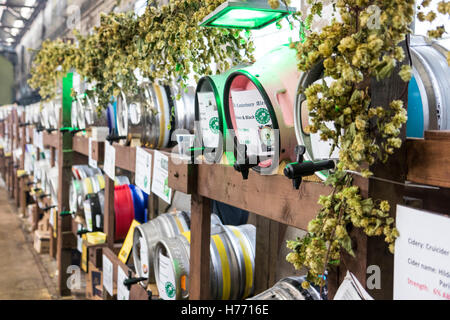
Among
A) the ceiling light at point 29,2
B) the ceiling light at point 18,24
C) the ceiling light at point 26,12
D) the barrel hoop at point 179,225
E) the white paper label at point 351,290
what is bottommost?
the barrel hoop at point 179,225

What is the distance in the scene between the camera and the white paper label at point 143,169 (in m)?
1.77

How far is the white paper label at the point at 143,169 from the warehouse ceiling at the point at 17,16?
146 inches

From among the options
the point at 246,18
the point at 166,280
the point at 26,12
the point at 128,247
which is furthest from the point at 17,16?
the point at 246,18

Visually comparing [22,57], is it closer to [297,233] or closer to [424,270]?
[297,233]

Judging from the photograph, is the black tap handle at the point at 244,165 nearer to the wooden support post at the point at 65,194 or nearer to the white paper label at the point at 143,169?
the white paper label at the point at 143,169

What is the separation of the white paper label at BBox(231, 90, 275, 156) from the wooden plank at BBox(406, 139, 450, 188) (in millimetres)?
311

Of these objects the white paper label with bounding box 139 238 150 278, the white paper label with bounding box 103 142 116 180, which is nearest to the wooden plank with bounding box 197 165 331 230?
the white paper label with bounding box 139 238 150 278

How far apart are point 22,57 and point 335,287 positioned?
6.93 m

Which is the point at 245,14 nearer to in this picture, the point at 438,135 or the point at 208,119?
the point at 208,119

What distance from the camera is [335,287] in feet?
2.82

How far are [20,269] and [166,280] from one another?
3.54m

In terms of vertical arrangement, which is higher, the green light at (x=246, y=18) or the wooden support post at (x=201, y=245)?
the green light at (x=246, y=18)

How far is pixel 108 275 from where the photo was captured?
7.52 ft

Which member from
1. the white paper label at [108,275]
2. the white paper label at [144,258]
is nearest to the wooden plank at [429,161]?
the white paper label at [144,258]
